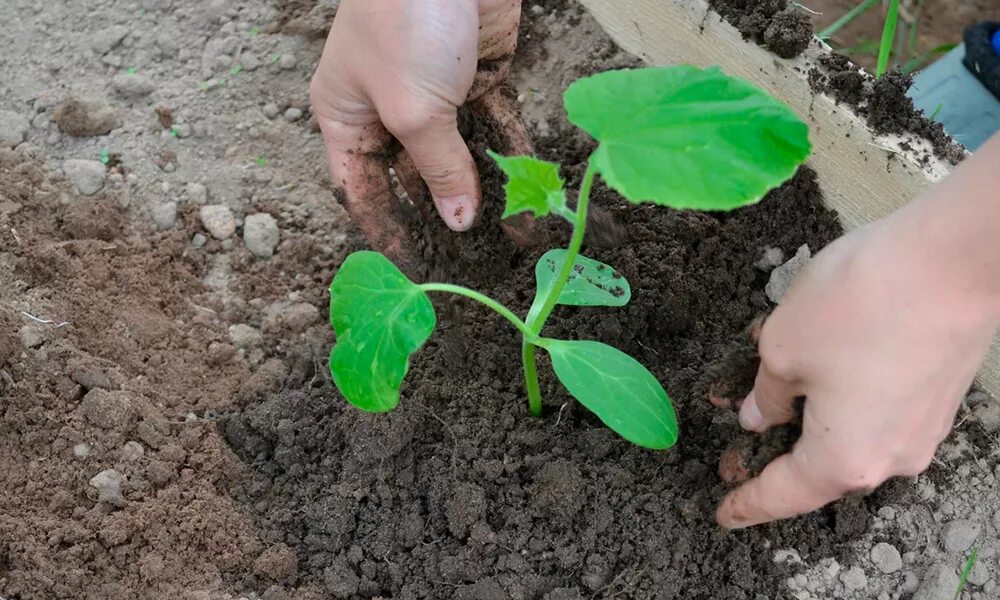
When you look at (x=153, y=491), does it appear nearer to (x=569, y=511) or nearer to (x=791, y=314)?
(x=569, y=511)

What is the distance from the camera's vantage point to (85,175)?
2.05 metres

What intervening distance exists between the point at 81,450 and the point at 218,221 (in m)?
0.63

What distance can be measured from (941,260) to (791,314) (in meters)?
0.20

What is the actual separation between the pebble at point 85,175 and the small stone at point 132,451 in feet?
2.32

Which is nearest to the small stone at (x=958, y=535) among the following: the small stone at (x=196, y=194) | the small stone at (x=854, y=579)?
the small stone at (x=854, y=579)

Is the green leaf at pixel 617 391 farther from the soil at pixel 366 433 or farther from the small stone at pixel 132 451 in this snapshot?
the small stone at pixel 132 451

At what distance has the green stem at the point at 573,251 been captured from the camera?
3.78 ft

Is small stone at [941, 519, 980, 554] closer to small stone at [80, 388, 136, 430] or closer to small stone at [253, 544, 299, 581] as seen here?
small stone at [253, 544, 299, 581]

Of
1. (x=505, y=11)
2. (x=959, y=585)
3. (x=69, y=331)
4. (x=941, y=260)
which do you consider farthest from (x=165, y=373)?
(x=959, y=585)

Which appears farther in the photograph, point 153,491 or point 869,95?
point 869,95

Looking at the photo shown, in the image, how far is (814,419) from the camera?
3.94ft

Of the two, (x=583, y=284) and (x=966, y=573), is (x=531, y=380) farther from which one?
(x=966, y=573)

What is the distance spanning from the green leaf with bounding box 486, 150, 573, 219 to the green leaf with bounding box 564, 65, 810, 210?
0.27ft

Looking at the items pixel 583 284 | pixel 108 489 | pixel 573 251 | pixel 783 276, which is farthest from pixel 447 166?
pixel 108 489
